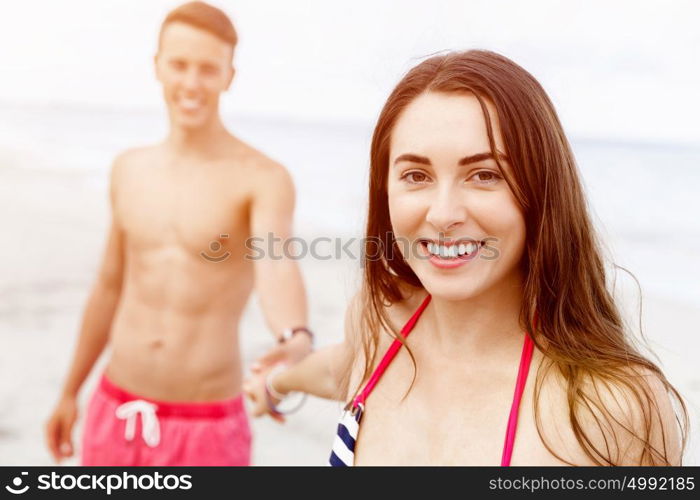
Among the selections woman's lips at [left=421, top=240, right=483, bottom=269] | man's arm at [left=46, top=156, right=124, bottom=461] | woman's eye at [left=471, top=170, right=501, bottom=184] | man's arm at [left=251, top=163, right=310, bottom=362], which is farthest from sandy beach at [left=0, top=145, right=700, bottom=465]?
man's arm at [left=46, top=156, right=124, bottom=461]

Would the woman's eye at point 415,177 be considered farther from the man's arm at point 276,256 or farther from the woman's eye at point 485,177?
the man's arm at point 276,256

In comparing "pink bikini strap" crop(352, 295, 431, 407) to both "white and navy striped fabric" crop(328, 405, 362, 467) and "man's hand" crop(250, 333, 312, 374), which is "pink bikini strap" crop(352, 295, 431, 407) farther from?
"man's hand" crop(250, 333, 312, 374)

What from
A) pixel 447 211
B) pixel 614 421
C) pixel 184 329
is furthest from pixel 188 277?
pixel 614 421

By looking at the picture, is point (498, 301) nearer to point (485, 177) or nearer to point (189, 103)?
point (485, 177)

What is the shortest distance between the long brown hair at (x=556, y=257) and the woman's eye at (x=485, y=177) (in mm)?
22

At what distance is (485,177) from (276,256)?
4.21 ft

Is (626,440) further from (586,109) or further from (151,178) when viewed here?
(586,109)

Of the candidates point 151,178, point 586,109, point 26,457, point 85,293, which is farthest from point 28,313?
point 586,109

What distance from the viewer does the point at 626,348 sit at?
1.65 metres

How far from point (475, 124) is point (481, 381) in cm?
52

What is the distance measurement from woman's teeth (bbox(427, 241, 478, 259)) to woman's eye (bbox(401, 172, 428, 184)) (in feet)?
0.38

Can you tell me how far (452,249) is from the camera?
1600mm

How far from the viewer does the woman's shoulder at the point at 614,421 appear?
1.54m

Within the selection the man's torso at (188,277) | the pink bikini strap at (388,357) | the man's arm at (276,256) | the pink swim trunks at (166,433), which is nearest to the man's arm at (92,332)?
the man's torso at (188,277)
